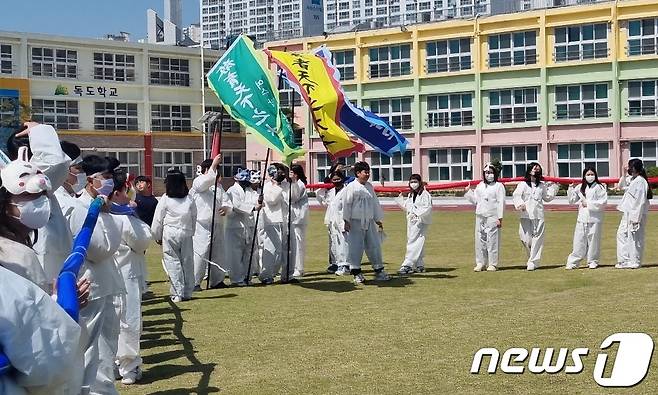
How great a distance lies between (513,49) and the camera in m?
45.2

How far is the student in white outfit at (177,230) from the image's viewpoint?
37.5ft

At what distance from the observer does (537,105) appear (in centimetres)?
4434

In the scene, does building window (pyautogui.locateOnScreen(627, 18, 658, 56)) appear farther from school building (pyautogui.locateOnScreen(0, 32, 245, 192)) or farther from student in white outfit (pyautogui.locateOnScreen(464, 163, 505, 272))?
student in white outfit (pyautogui.locateOnScreen(464, 163, 505, 272))

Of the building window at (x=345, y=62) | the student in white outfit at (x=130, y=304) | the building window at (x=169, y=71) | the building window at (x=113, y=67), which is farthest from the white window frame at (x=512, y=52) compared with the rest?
the student in white outfit at (x=130, y=304)

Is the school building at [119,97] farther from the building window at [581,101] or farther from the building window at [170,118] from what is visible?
the building window at [581,101]

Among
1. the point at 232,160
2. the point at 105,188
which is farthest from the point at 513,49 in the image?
the point at 105,188

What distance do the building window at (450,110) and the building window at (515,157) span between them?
215 cm

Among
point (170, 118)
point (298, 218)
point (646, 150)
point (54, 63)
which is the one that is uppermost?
point (54, 63)

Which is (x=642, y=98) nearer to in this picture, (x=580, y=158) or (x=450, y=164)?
(x=580, y=158)

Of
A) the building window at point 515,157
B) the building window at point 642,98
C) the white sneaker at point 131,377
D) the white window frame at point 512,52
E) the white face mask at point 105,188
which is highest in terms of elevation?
the white window frame at point 512,52

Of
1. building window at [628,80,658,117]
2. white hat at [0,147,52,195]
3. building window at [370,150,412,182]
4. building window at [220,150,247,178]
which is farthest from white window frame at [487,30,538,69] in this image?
white hat at [0,147,52,195]

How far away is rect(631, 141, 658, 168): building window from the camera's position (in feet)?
136

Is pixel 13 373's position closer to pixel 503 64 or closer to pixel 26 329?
pixel 26 329

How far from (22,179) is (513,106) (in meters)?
42.5
